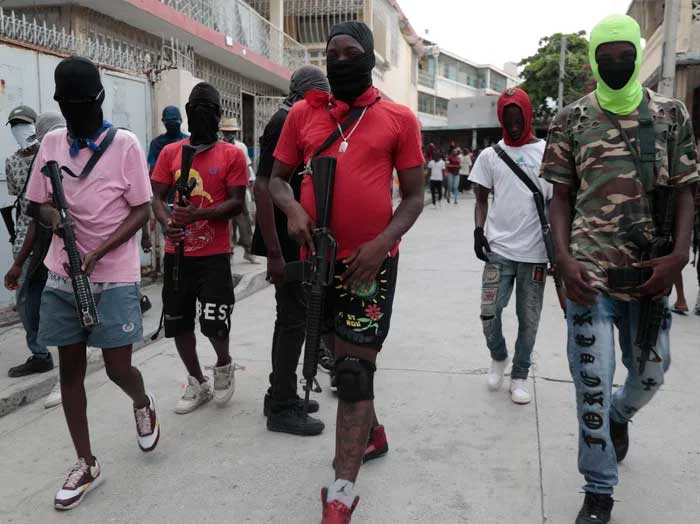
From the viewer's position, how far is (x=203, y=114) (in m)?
3.53

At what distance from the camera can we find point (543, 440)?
329 centimetres

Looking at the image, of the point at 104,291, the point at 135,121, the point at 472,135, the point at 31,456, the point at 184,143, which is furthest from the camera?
the point at 472,135

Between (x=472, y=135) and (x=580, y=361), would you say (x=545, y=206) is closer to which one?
(x=580, y=361)

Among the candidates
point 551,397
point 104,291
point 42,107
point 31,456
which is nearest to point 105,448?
point 31,456

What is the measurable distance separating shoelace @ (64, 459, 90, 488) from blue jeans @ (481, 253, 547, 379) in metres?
2.30

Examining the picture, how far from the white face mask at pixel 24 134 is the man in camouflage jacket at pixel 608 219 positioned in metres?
3.50

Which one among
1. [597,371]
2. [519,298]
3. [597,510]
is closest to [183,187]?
[519,298]

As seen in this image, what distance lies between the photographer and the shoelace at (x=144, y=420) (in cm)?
304

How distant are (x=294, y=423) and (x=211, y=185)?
1.36 metres

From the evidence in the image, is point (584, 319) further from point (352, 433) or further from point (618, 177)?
point (352, 433)

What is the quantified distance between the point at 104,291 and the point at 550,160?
6.32 feet

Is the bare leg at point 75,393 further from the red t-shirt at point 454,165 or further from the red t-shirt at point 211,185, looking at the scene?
the red t-shirt at point 454,165

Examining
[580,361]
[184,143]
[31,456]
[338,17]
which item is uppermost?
[338,17]

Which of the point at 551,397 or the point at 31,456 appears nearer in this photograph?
the point at 31,456
